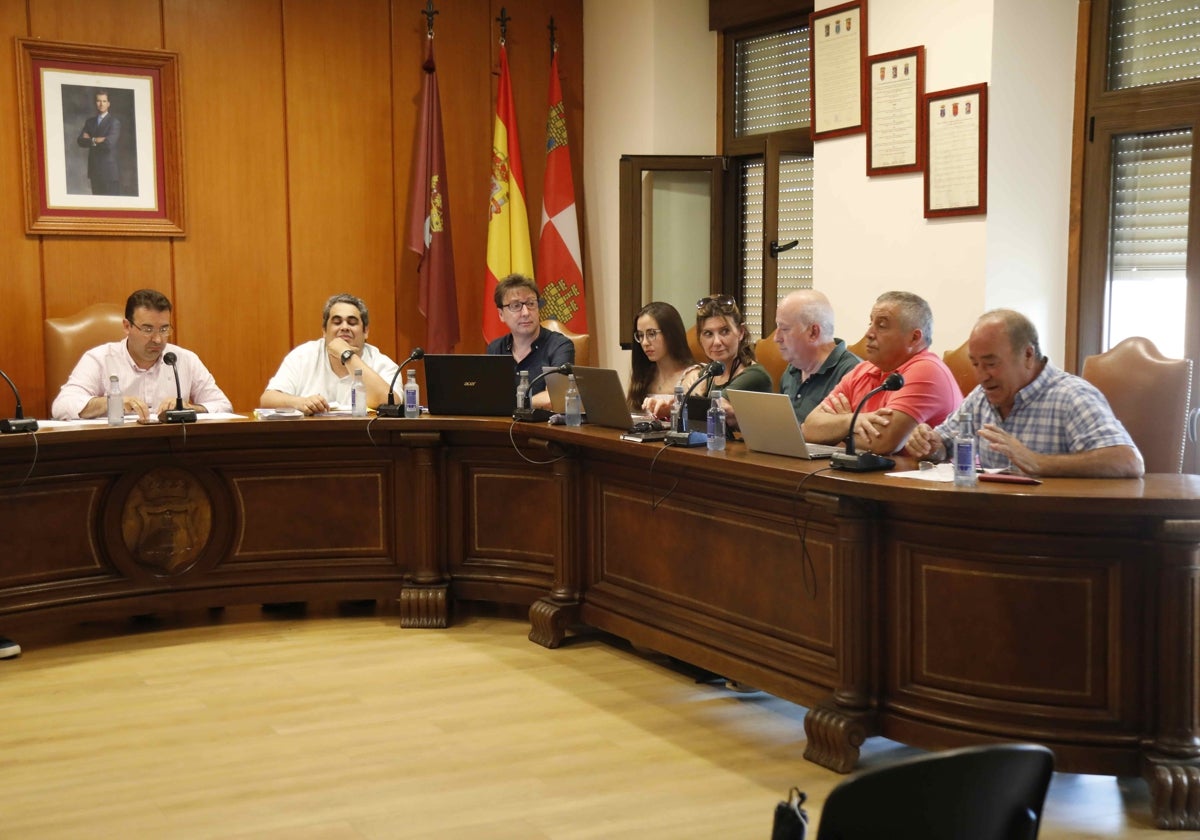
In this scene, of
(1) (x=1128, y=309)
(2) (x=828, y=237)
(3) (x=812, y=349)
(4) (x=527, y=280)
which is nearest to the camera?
(3) (x=812, y=349)

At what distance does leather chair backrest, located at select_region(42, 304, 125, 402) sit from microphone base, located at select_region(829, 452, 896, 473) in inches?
136

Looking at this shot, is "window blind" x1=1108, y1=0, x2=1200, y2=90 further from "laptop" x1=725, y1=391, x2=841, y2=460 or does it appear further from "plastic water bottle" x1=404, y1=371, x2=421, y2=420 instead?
"plastic water bottle" x1=404, y1=371, x2=421, y2=420

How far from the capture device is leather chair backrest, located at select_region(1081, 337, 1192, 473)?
3.80 m

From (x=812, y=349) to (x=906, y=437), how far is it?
0.75 metres

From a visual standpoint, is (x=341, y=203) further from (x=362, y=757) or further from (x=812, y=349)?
(x=362, y=757)

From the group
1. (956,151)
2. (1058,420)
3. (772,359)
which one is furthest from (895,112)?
(1058,420)

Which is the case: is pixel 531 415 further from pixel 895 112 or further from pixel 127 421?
Answer: pixel 895 112

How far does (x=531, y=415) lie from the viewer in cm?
464

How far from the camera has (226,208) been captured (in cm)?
623

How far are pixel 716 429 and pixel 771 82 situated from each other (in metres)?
3.22

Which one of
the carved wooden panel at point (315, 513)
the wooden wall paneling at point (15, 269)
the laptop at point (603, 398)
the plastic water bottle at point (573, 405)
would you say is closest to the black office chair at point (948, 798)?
the laptop at point (603, 398)

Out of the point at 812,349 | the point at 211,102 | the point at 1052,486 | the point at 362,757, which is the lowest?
the point at 362,757

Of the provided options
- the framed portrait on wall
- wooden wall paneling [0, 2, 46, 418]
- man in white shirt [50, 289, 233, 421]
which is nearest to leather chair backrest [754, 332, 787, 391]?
man in white shirt [50, 289, 233, 421]

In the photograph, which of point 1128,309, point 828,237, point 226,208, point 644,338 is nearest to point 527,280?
point 644,338
